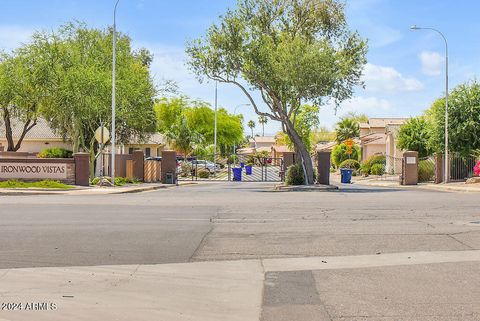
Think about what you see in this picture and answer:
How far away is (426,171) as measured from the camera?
141 feet

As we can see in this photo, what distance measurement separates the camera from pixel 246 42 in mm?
34250

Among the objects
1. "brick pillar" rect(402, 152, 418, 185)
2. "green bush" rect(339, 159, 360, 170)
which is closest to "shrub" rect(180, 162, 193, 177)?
"green bush" rect(339, 159, 360, 170)

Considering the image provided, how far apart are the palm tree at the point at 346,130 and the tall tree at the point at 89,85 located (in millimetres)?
54813

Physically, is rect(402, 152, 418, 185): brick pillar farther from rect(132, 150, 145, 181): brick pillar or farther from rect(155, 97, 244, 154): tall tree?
rect(155, 97, 244, 154): tall tree

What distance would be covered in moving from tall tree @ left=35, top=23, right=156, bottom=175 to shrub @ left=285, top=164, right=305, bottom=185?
35.6 feet

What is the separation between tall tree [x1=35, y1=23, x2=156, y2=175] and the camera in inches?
1433

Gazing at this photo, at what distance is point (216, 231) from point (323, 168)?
982 inches

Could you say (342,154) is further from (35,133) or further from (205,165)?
(35,133)

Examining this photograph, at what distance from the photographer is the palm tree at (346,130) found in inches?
3696

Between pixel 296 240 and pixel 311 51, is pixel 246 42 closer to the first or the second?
pixel 311 51

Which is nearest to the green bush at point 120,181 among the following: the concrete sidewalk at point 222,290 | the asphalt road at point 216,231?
the asphalt road at point 216,231

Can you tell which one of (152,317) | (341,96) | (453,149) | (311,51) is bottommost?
(152,317)

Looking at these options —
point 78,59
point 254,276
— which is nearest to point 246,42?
point 78,59

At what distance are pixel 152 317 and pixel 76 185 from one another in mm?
26594
